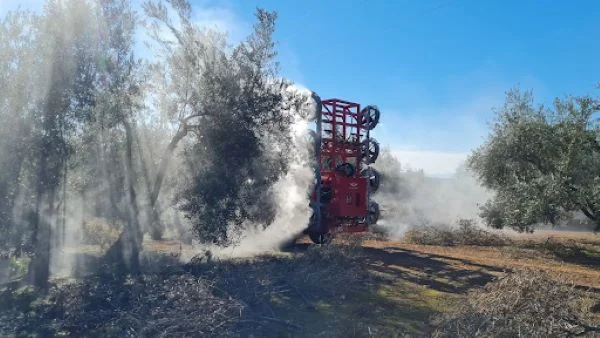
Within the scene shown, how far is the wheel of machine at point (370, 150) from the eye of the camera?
17.2 meters

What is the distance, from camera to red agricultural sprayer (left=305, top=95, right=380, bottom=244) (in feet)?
51.8

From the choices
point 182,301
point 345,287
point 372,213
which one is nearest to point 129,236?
point 182,301

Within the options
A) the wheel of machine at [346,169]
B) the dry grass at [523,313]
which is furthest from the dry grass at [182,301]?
the wheel of machine at [346,169]

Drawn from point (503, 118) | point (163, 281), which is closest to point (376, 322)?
point (163, 281)

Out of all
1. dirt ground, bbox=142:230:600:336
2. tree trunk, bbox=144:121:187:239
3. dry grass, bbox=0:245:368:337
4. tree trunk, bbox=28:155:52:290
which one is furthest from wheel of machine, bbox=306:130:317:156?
tree trunk, bbox=28:155:52:290

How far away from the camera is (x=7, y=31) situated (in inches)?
383

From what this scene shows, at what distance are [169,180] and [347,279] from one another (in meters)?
5.16

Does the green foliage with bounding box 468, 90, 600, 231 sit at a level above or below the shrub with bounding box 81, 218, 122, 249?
above

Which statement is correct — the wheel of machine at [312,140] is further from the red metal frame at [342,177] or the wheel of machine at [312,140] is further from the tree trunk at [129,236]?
the tree trunk at [129,236]

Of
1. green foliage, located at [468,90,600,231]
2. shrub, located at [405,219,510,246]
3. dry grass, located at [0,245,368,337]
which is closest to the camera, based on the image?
dry grass, located at [0,245,368,337]

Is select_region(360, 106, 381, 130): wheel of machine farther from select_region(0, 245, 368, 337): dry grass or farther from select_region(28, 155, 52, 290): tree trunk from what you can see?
select_region(28, 155, 52, 290): tree trunk

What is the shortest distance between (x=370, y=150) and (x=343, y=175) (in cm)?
176

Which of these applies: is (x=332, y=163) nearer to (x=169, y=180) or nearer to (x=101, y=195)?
(x=169, y=180)

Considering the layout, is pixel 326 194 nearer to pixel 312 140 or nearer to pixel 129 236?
pixel 312 140
